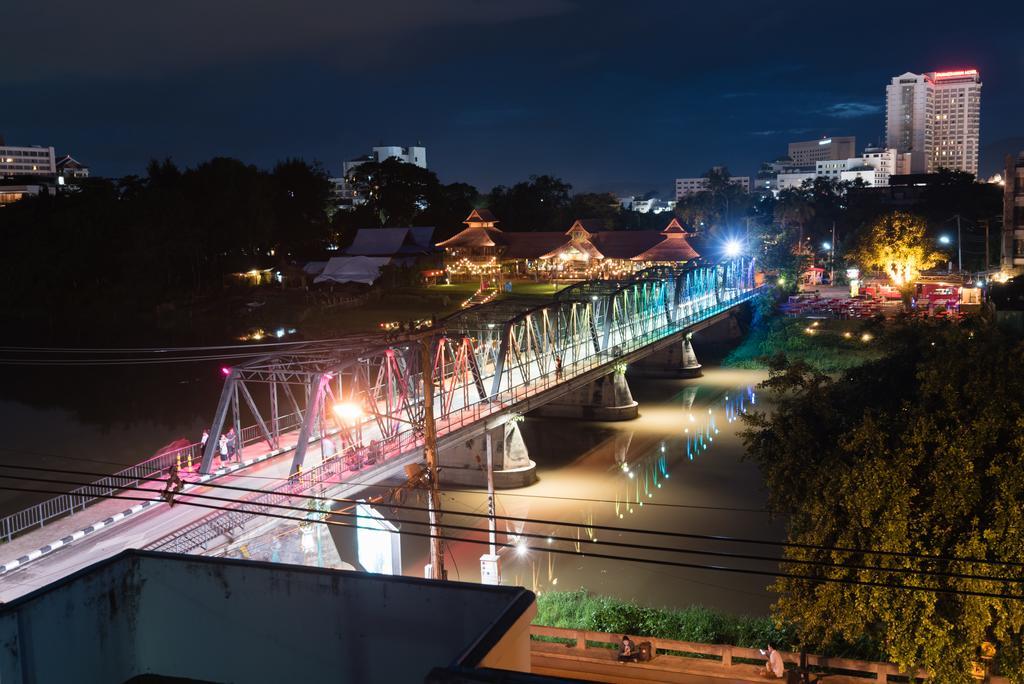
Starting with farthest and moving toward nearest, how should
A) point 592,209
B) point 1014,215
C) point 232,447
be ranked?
1. point 592,209
2. point 1014,215
3. point 232,447

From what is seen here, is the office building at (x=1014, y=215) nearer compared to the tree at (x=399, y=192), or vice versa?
the office building at (x=1014, y=215)

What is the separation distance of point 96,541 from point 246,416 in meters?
32.0

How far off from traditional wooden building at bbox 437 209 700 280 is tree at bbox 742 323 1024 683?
2672 inches

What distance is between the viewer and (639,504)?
36594 mm

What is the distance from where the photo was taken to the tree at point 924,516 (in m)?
16.3

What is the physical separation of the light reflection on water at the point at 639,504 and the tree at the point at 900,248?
91.0 feet

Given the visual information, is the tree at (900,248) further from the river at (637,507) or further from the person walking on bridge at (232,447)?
the person walking on bridge at (232,447)

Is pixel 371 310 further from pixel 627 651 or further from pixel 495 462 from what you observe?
pixel 627 651

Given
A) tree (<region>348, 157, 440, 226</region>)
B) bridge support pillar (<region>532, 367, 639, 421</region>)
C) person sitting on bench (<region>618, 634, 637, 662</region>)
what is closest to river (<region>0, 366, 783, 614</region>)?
bridge support pillar (<region>532, 367, 639, 421</region>)

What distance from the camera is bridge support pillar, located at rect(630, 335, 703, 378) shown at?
64.6 metres

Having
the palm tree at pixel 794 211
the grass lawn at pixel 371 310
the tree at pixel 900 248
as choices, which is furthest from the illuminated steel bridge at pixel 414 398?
the palm tree at pixel 794 211

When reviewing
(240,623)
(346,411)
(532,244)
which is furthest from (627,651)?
(532,244)

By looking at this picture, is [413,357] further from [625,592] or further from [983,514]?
[983,514]

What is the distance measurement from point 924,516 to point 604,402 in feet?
112
